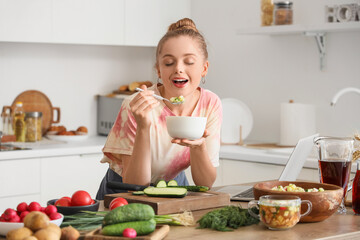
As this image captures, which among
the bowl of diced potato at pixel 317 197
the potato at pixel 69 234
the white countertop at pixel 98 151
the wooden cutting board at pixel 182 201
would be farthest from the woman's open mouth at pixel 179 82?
the white countertop at pixel 98 151

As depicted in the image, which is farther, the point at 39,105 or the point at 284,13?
the point at 39,105

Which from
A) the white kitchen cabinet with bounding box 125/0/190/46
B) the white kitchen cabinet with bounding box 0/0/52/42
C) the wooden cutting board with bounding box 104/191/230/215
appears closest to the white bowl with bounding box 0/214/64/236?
the wooden cutting board with bounding box 104/191/230/215

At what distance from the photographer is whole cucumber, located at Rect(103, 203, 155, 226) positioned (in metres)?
1.60

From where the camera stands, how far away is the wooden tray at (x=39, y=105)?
14.6 ft

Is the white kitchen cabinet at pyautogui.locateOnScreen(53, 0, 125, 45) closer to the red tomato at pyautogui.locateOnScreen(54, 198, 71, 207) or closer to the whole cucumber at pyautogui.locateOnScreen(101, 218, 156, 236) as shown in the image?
the red tomato at pyautogui.locateOnScreen(54, 198, 71, 207)

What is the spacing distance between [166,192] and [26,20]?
246 centimetres

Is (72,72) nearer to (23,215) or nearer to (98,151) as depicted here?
(98,151)

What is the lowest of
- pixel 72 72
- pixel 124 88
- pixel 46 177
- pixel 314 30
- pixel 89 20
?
pixel 46 177

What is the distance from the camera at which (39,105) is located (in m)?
4.53

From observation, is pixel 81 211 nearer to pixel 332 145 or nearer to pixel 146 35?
pixel 332 145

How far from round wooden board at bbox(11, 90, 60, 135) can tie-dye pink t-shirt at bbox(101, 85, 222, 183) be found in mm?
2136

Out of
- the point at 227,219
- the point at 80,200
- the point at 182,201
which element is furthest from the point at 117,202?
the point at 227,219

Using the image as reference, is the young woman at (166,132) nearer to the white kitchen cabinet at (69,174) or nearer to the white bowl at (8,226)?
the white bowl at (8,226)

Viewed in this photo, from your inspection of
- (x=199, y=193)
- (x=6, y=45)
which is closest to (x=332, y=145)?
(x=199, y=193)
